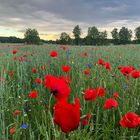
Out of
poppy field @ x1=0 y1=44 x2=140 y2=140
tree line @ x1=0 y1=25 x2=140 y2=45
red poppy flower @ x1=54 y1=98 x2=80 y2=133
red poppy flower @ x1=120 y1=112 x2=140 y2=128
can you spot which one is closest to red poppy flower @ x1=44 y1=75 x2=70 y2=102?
poppy field @ x1=0 y1=44 x2=140 y2=140

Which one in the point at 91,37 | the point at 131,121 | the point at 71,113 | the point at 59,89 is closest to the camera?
the point at 71,113

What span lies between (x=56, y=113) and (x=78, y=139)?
91 centimetres

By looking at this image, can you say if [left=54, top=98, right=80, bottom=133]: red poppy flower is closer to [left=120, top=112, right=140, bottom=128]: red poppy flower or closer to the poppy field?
the poppy field

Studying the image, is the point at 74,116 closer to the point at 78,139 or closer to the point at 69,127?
the point at 69,127

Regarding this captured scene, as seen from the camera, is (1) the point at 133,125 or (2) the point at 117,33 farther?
(2) the point at 117,33

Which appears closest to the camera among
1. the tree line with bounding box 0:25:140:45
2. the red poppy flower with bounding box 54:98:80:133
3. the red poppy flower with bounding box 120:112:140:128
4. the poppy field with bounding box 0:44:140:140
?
the red poppy flower with bounding box 54:98:80:133

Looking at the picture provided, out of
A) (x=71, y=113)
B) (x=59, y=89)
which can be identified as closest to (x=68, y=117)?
(x=71, y=113)

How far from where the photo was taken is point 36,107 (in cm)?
259

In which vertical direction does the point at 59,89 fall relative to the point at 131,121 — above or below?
above

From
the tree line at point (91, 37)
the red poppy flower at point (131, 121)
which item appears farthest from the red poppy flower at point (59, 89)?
the tree line at point (91, 37)

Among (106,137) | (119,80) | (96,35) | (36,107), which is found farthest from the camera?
(96,35)

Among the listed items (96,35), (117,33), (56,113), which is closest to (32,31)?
(96,35)

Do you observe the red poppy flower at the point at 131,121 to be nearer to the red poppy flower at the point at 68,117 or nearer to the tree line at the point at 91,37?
the red poppy flower at the point at 68,117

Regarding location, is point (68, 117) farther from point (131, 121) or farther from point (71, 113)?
point (131, 121)
